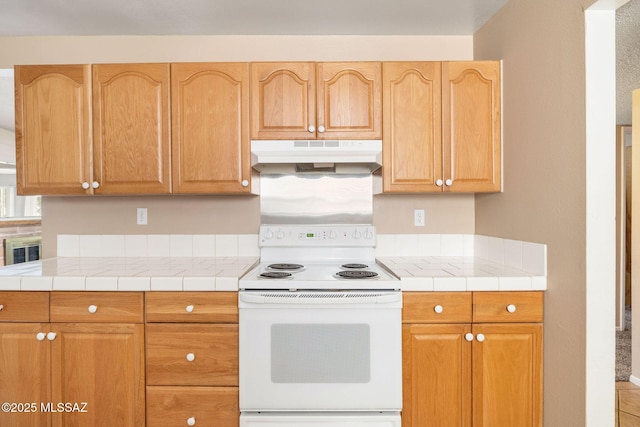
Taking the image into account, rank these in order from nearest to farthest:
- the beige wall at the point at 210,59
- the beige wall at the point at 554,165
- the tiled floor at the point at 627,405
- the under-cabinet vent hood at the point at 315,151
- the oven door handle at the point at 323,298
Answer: the beige wall at the point at 554,165, the oven door handle at the point at 323,298, the under-cabinet vent hood at the point at 315,151, the tiled floor at the point at 627,405, the beige wall at the point at 210,59

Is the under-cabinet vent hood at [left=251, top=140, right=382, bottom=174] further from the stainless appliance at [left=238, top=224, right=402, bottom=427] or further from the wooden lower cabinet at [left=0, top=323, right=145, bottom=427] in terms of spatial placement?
the wooden lower cabinet at [left=0, top=323, right=145, bottom=427]

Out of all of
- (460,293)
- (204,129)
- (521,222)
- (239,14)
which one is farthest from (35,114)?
(521,222)

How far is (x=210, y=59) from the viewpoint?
98.9 inches

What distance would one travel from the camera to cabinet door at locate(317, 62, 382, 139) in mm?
2158

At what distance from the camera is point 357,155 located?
2152 millimetres

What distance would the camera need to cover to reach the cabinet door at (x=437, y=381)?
5.85 feet

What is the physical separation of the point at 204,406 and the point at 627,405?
8.90 ft

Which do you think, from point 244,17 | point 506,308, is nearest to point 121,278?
point 244,17

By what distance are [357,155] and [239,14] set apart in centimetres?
Answer: 108

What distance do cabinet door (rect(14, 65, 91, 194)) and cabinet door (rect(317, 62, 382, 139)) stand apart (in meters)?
1.34

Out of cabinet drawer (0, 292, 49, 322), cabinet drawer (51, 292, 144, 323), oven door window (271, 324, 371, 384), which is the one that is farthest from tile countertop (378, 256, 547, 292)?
cabinet drawer (0, 292, 49, 322)

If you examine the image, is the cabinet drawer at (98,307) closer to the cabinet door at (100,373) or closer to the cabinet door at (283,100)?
the cabinet door at (100,373)

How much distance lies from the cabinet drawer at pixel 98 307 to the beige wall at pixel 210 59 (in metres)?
0.76

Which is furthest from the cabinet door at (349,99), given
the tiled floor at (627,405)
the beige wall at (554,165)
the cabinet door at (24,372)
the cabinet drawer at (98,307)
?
the tiled floor at (627,405)
